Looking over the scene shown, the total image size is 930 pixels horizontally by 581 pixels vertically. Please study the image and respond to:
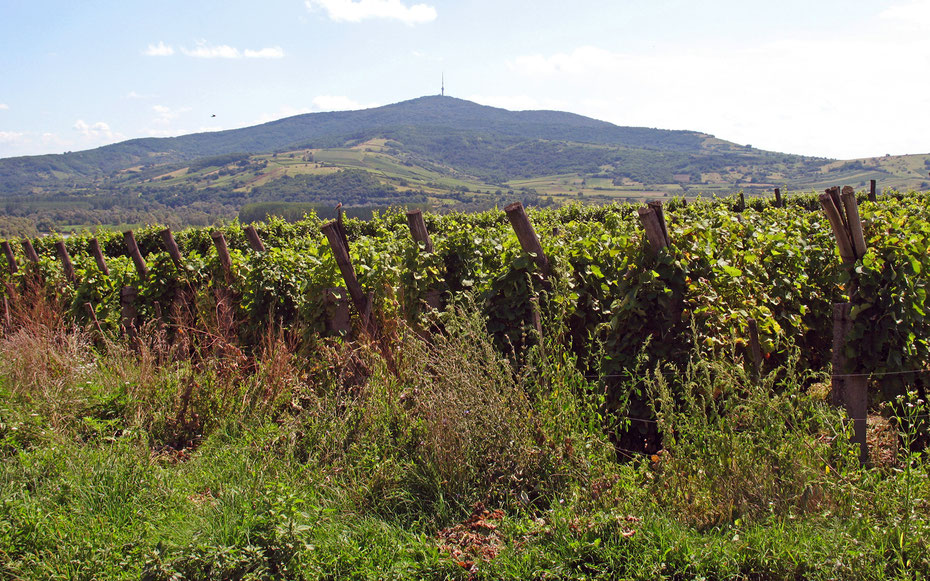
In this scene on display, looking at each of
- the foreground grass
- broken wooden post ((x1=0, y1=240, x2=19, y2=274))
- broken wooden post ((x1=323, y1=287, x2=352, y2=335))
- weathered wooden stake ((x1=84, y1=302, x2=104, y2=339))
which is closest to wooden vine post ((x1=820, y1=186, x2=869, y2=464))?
the foreground grass

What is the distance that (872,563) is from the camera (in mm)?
2617

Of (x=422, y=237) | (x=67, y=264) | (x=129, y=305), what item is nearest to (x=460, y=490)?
(x=422, y=237)

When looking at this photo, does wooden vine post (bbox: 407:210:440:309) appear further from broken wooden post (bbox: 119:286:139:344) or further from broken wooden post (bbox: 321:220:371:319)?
broken wooden post (bbox: 119:286:139:344)

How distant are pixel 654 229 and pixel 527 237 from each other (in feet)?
3.43

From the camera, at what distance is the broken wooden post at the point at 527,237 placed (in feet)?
15.8

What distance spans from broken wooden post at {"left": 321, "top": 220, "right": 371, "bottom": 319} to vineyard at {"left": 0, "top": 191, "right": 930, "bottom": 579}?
0.06 ft

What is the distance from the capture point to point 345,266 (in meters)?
5.81

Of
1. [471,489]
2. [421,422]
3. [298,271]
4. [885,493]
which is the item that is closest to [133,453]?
[421,422]

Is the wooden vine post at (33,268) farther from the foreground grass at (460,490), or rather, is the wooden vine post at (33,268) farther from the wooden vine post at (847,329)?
the wooden vine post at (847,329)

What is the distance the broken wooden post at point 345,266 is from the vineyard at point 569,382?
0.7 inches

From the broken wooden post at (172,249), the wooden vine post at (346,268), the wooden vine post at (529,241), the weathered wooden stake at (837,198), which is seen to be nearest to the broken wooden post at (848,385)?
the weathered wooden stake at (837,198)

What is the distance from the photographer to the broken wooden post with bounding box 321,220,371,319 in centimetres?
570

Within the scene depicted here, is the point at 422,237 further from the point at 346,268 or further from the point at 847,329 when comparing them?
the point at 847,329

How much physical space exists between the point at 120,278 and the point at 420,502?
7.43 meters
